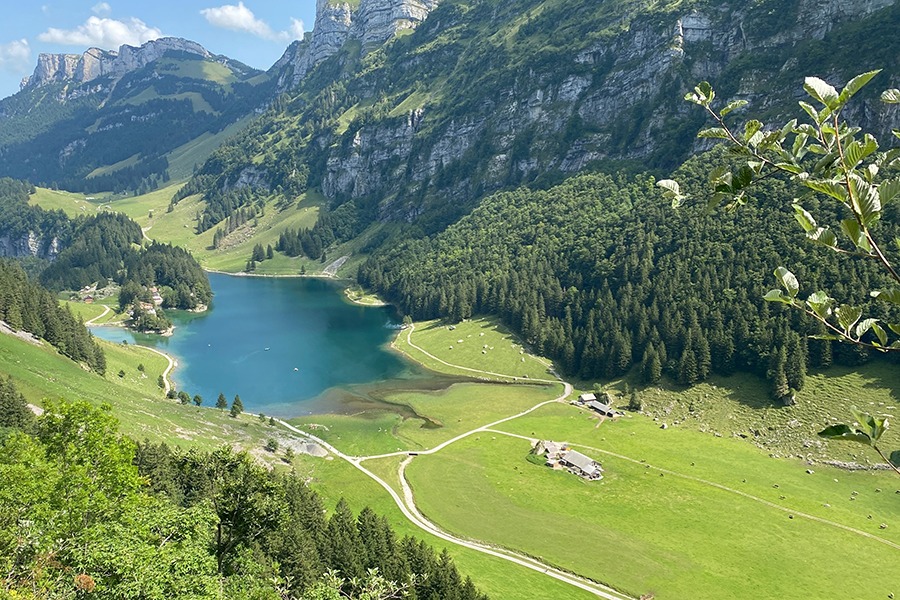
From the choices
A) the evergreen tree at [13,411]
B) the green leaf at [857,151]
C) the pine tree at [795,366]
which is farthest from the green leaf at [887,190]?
the pine tree at [795,366]

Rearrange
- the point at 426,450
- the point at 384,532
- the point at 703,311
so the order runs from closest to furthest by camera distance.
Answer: the point at 384,532 < the point at 426,450 < the point at 703,311

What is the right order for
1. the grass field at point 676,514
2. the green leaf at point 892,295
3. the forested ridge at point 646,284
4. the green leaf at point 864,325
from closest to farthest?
the green leaf at point 892,295 → the green leaf at point 864,325 → the grass field at point 676,514 → the forested ridge at point 646,284

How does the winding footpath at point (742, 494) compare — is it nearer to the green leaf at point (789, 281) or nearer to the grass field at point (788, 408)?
the grass field at point (788, 408)

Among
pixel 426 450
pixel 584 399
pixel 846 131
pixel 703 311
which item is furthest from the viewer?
pixel 703 311

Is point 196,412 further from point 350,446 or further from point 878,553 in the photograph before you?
point 878,553

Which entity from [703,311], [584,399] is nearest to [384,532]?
[584,399]

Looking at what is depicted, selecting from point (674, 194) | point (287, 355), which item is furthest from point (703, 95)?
point (287, 355)
